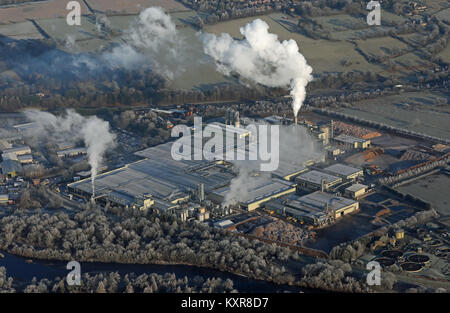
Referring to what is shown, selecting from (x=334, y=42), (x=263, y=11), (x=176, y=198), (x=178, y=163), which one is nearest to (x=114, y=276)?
(x=176, y=198)

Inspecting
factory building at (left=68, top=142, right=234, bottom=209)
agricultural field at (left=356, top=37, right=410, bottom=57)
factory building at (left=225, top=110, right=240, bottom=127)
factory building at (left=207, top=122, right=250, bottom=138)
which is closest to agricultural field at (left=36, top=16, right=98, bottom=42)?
factory building at (left=225, top=110, right=240, bottom=127)

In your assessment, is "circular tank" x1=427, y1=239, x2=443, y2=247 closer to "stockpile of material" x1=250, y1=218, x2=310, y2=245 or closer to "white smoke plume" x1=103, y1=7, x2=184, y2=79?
"stockpile of material" x1=250, y1=218, x2=310, y2=245

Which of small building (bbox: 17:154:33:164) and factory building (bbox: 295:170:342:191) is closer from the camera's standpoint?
factory building (bbox: 295:170:342:191)

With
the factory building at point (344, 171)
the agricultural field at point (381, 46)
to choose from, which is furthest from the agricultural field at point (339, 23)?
the factory building at point (344, 171)

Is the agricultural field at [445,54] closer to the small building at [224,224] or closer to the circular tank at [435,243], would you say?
the circular tank at [435,243]

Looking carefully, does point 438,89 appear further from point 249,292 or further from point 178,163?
point 249,292
